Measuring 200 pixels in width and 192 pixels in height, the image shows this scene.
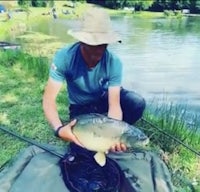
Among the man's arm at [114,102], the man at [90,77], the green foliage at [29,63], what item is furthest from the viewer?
the green foliage at [29,63]

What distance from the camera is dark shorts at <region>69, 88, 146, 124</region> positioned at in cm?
285

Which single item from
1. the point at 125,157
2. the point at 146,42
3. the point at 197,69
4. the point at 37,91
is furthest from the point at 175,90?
the point at 146,42

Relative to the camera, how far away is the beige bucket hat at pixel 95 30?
91.7 inches

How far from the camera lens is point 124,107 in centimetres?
297

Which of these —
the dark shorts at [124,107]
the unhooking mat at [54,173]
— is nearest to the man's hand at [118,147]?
the unhooking mat at [54,173]

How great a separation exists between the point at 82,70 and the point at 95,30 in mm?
313

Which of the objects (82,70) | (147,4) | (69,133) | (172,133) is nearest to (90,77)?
(82,70)

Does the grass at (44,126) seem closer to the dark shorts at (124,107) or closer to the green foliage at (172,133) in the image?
the green foliage at (172,133)

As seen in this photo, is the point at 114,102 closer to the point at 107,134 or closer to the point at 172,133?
the point at 107,134

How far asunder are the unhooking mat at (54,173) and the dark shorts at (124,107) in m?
0.24

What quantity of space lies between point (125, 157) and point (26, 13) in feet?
87.0

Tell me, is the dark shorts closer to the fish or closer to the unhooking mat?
the unhooking mat

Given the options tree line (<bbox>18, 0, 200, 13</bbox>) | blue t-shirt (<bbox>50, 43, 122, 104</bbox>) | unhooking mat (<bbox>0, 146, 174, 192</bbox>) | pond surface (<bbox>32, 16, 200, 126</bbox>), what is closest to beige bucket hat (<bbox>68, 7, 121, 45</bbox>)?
blue t-shirt (<bbox>50, 43, 122, 104</bbox>)

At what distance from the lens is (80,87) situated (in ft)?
8.96
